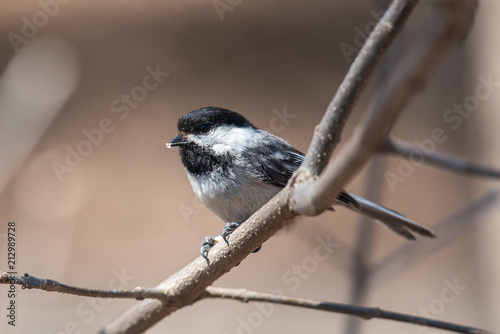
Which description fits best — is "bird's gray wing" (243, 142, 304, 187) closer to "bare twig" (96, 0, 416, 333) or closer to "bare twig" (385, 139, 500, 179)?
"bare twig" (96, 0, 416, 333)

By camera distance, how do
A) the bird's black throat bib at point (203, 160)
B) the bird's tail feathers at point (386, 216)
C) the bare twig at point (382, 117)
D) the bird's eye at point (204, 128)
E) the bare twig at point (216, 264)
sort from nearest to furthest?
the bare twig at point (382, 117)
the bare twig at point (216, 264)
the bird's tail feathers at point (386, 216)
the bird's black throat bib at point (203, 160)
the bird's eye at point (204, 128)

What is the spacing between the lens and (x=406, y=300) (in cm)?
435

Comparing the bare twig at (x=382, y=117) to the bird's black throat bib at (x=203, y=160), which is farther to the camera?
the bird's black throat bib at (x=203, y=160)

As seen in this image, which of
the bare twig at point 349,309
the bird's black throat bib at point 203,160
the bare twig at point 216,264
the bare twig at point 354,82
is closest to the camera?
the bare twig at point 354,82

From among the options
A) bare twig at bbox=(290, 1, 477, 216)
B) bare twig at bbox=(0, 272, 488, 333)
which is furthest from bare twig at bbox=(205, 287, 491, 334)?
bare twig at bbox=(290, 1, 477, 216)

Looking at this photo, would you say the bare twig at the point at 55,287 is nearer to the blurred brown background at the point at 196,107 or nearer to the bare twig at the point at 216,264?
the bare twig at the point at 216,264

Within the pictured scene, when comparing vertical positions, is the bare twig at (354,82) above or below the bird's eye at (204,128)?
above

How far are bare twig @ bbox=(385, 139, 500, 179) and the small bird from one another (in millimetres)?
958

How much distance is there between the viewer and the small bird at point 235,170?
83.8 inches

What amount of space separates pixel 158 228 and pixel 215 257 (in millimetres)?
3008

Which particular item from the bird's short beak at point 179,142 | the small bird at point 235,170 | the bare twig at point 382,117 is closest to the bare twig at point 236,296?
the small bird at point 235,170

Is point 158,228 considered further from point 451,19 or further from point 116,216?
point 451,19

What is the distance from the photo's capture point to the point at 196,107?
14.3ft

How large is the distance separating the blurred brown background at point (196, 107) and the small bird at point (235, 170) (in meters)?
1.98
